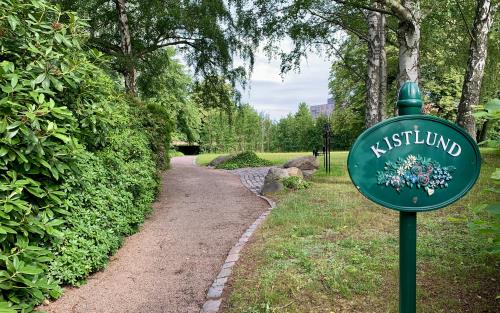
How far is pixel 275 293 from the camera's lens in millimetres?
3178

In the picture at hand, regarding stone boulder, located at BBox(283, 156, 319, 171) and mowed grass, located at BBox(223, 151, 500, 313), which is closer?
mowed grass, located at BBox(223, 151, 500, 313)

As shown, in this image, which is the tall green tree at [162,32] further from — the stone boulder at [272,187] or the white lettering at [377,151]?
the white lettering at [377,151]

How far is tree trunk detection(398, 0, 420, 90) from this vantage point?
627 cm

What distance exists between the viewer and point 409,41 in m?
6.43

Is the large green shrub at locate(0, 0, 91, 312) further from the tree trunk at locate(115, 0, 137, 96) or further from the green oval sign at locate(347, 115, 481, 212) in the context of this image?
the tree trunk at locate(115, 0, 137, 96)

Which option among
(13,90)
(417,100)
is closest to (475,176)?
(417,100)

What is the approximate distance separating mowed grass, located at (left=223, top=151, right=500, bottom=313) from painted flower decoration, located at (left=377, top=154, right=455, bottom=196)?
77 cm

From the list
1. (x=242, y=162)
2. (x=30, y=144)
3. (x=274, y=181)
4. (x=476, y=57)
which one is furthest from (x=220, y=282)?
(x=242, y=162)

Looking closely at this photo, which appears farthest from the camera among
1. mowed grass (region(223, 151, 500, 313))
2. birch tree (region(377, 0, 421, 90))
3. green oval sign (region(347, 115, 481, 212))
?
birch tree (region(377, 0, 421, 90))

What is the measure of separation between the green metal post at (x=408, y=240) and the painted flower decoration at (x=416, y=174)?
0.16 metres

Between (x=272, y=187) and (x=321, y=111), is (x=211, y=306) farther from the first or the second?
(x=321, y=111)

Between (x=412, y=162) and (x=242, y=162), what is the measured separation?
14.4 meters

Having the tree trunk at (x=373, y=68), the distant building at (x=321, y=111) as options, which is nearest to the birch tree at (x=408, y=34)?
the tree trunk at (x=373, y=68)

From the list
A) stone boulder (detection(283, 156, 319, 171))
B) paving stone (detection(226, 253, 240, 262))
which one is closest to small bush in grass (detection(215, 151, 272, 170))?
stone boulder (detection(283, 156, 319, 171))
